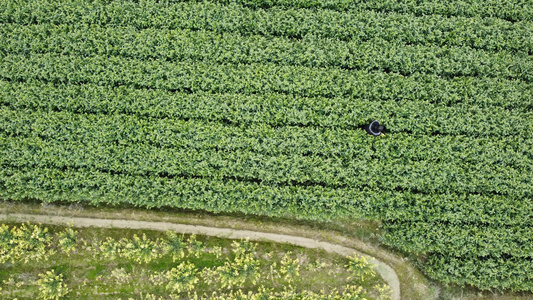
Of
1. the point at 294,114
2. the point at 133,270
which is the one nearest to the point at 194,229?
the point at 133,270

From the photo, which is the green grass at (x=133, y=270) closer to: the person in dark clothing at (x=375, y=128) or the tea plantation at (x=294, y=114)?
the tea plantation at (x=294, y=114)

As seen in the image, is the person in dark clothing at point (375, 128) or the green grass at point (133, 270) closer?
the person in dark clothing at point (375, 128)

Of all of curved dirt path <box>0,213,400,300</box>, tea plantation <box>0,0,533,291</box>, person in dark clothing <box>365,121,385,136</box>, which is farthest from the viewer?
curved dirt path <box>0,213,400,300</box>

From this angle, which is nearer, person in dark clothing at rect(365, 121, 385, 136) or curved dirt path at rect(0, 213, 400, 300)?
person in dark clothing at rect(365, 121, 385, 136)

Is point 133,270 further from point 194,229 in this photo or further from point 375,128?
point 375,128

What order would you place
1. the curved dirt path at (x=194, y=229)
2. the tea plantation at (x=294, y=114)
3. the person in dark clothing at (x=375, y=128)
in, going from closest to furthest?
the person in dark clothing at (x=375, y=128) → the tea plantation at (x=294, y=114) → the curved dirt path at (x=194, y=229)

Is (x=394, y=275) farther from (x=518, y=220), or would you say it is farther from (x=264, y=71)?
(x=264, y=71)

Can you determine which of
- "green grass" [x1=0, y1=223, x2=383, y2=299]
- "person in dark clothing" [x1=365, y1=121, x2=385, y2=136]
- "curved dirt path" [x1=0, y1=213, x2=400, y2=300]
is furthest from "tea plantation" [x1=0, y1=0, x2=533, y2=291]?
"green grass" [x1=0, y1=223, x2=383, y2=299]

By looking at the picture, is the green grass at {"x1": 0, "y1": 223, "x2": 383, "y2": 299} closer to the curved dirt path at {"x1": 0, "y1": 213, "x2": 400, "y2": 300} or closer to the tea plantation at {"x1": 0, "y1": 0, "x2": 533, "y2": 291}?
the curved dirt path at {"x1": 0, "y1": 213, "x2": 400, "y2": 300}

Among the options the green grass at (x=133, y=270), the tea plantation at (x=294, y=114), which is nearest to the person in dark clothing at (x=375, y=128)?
the tea plantation at (x=294, y=114)
